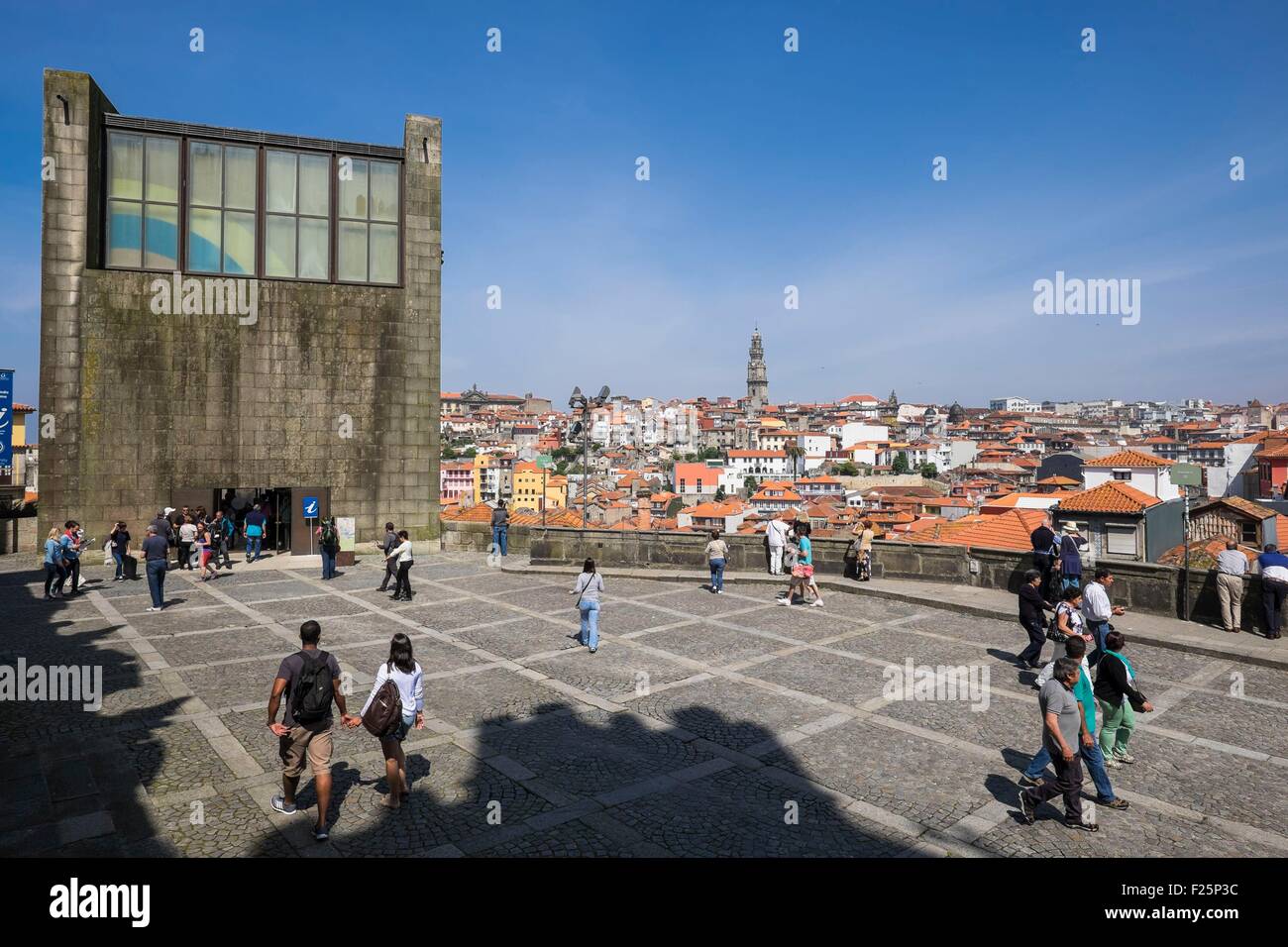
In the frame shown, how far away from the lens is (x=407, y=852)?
5.71 meters

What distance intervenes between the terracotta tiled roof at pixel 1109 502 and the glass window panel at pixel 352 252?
32273 millimetres

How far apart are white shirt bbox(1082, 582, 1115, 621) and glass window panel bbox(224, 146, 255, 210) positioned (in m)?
21.4

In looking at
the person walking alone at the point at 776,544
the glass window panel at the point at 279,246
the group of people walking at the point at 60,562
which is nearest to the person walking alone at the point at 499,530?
the person walking alone at the point at 776,544

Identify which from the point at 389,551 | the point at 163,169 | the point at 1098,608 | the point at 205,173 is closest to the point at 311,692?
the point at 1098,608

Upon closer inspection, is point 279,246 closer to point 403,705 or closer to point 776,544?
point 776,544

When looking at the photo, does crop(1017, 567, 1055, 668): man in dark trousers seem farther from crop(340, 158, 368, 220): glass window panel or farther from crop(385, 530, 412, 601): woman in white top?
crop(340, 158, 368, 220): glass window panel

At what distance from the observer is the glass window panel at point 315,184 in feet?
70.1

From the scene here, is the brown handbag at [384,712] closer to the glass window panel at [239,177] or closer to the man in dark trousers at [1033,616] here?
the man in dark trousers at [1033,616]

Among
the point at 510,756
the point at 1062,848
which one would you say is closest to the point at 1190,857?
the point at 1062,848

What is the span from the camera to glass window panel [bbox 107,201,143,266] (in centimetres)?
1994

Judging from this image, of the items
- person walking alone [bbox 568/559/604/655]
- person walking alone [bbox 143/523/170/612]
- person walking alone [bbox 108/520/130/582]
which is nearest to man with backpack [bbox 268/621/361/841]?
person walking alone [bbox 568/559/604/655]

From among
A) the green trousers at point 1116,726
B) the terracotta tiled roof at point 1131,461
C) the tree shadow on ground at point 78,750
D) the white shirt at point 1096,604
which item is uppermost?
the terracotta tiled roof at point 1131,461

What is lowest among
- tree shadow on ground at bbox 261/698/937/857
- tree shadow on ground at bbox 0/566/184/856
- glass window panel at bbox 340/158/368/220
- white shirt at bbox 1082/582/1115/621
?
tree shadow on ground at bbox 261/698/937/857
